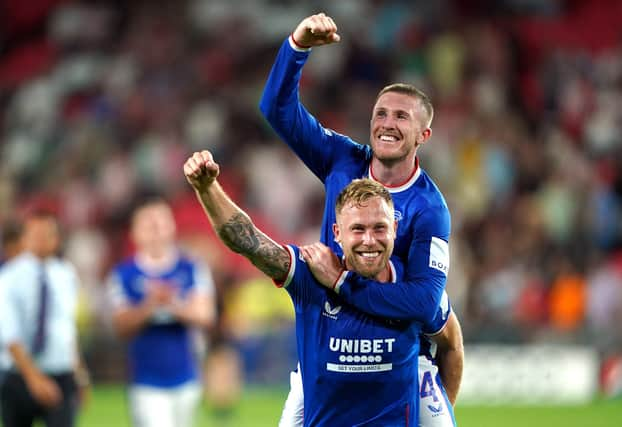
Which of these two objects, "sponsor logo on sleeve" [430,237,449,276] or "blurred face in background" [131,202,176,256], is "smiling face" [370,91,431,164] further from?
"blurred face in background" [131,202,176,256]

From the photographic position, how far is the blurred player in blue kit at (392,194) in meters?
5.33

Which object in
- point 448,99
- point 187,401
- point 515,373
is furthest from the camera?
point 448,99

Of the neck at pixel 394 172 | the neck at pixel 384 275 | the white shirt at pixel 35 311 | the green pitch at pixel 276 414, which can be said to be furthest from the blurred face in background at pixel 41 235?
the green pitch at pixel 276 414

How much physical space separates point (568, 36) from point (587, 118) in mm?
2001

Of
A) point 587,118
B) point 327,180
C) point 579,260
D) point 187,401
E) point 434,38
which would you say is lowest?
point 187,401

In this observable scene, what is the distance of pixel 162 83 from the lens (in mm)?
17344

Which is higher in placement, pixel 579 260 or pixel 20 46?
pixel 20 46

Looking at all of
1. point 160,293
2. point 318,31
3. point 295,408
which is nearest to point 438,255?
point 295,408

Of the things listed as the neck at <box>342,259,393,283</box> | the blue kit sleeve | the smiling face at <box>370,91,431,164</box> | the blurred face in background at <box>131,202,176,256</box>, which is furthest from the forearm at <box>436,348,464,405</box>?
A: the blurred face in background at <box>131,202,176,256</box>

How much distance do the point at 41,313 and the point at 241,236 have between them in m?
3.62

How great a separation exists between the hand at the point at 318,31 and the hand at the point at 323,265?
0.92m

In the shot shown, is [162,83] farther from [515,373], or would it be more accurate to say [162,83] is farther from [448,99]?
[515,373]

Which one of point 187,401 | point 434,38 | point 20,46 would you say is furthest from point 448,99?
point 187,401

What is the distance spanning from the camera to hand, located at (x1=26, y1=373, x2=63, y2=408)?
320 inches
